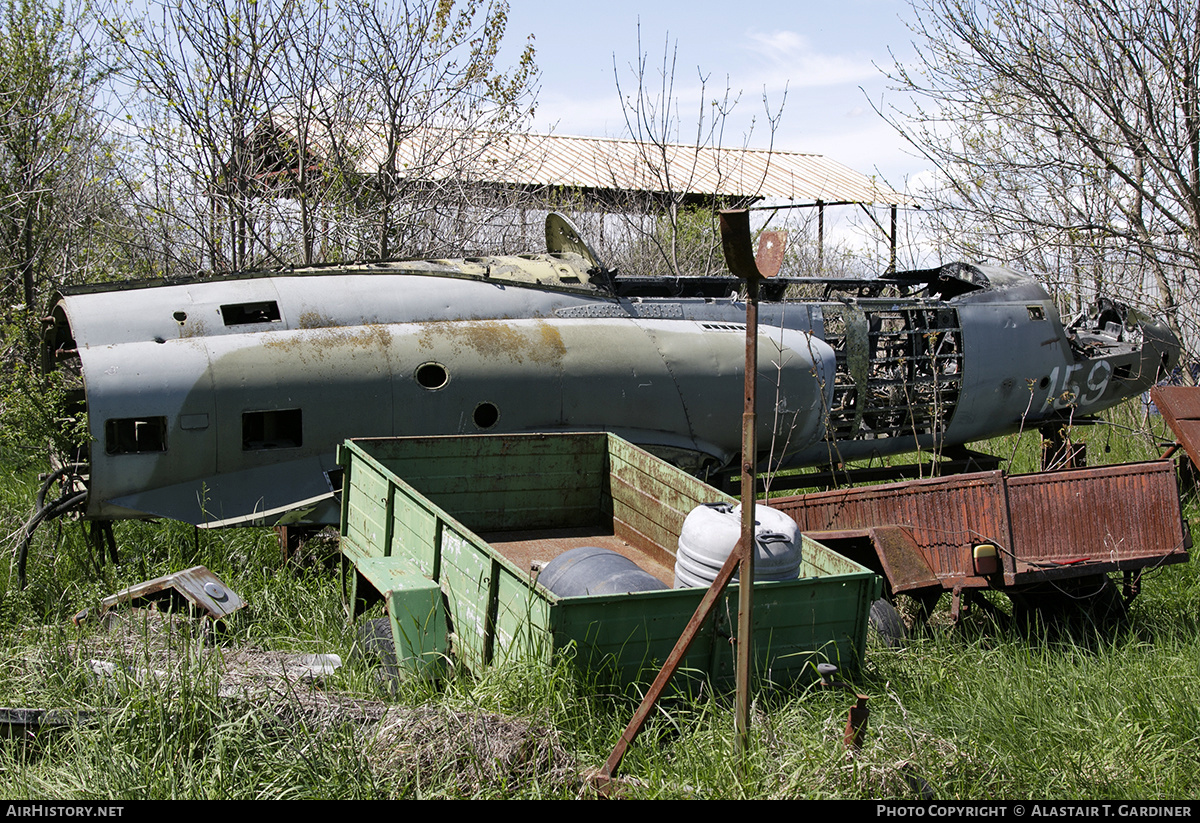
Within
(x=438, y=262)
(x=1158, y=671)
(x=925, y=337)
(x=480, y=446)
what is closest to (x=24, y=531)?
(x=480, y=446)

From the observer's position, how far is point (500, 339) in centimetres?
734

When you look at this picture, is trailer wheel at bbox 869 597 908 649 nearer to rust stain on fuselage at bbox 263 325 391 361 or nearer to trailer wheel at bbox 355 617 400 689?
trailer wheel at bbox 355 617 400 689

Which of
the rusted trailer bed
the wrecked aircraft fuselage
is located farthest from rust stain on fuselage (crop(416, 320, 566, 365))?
the rusted trailer bed

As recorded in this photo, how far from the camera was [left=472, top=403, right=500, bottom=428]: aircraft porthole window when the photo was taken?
7270 mm

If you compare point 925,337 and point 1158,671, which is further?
point 925,337

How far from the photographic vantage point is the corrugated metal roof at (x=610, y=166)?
13.0 metres

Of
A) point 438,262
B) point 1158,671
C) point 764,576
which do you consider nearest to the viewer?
point 764,576

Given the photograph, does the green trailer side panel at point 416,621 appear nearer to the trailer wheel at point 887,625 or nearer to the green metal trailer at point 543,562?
the green metal trailer at point 543,562

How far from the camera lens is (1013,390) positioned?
30.6 feet

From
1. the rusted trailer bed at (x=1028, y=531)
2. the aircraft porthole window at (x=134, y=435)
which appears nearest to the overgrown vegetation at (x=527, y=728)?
the rusted trailer bed at (x=1028, y=531)

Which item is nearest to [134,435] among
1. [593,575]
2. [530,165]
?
[593,575]

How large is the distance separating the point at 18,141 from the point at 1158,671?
523 inches

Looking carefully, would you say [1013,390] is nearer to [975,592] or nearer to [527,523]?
[975,592]

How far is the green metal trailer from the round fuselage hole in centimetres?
53
